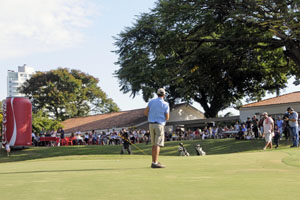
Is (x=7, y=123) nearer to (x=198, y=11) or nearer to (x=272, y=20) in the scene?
(x=198, y=11)

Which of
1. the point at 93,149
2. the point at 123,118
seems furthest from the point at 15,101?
the point at 123,118

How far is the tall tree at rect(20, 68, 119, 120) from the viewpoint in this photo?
7406 cm

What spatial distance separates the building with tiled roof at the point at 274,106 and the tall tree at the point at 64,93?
35.8 meters

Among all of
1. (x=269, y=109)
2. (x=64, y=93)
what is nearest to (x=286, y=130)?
(x=269, y=109)

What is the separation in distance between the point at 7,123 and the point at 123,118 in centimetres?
3456

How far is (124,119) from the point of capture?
64.9 m

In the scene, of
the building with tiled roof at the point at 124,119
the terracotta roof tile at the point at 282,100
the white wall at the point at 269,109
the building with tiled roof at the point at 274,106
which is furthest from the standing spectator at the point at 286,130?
the building with tiled roof at the point at 124,119

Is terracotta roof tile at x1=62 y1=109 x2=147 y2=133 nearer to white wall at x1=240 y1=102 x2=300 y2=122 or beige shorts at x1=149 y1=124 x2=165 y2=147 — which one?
white wall at x1=240 y1=102 x2=300 y2=122

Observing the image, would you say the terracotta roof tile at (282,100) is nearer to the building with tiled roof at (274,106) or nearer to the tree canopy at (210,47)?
the building with tiled roof at (274,106)

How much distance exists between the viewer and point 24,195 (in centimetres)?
496

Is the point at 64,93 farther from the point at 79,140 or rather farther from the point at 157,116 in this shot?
the point at 157,116

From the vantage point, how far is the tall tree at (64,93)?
243 feet

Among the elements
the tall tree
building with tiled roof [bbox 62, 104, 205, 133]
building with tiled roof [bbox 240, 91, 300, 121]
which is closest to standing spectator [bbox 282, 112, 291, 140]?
building with tiled roof [bbox 240, 91, 300, 121]

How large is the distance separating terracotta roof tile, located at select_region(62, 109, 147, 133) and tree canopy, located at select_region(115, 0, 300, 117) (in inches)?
1107
